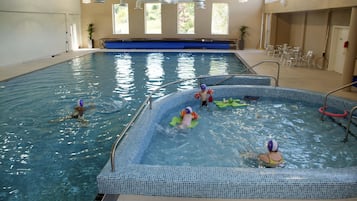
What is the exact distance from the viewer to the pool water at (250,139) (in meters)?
4.59

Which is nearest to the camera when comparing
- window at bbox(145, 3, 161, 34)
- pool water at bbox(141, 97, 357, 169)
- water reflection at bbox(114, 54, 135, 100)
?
pool water at bbox(141, 97, 357, 169)

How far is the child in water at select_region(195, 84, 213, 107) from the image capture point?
6.92m

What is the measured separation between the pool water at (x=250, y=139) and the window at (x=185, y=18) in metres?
13.6

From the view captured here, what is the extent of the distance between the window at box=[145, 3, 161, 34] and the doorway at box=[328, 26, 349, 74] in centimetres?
1145

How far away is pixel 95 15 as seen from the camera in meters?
20.0

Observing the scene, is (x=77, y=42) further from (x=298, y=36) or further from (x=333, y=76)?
(x=333, y=76)

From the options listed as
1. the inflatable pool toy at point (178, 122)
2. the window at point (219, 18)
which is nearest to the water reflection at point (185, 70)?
the inflatable pool toy at point (178, 122)

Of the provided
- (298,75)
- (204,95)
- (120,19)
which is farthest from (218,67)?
(120,19)

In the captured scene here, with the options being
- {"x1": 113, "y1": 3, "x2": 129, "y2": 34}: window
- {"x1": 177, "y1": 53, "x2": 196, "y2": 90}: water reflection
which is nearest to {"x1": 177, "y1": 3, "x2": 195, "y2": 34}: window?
{"x1": 113, "y1": 3, "x2": 129, "y2": 34}: window

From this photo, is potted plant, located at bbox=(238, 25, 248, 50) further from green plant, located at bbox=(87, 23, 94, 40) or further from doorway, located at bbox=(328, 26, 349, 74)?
green plant, located at bbox=(87, 23, 94, 40)

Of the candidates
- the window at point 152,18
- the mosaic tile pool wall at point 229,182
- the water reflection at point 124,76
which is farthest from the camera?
the window at point 152,18

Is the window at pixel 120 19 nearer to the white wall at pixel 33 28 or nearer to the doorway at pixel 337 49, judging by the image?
the white wall at pixel 33 28

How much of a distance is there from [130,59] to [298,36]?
807 centimetres

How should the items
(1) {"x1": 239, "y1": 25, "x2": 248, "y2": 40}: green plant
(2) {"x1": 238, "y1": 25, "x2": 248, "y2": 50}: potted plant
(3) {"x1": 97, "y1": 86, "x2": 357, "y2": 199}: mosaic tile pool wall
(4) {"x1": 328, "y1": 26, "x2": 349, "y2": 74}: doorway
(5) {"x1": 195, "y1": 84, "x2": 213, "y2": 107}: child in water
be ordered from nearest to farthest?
(3) {"x1": 97, "y1": 86, "x2": 357, "y2": 199}: mosaic tile pool wall, (5) {"x1": 195, "y1": 84, "x2": 213, "y2": 107}: child in water, (4) {"x1": 328, "y1": 26, "x2": 349, "y2": 74}: doorway, (2) {"x1": 238, "y1": 25, "x2": 248, "y2": 50}: potted plant, (1) {"x1": 239, "y1": 25, "x2": 248, "y2": 40}: green plant
